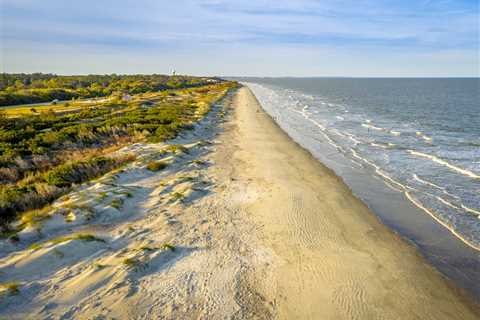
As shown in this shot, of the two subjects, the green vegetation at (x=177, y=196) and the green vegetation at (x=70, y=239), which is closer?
the green vegetation at (x=70, y=239)

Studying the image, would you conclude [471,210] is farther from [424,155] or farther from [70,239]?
[70,239]

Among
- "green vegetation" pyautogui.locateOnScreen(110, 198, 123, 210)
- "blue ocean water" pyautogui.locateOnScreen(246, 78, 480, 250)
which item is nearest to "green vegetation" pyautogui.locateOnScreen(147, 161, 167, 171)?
"green vegetation" pyautogui.locateOnScreen(110, 198, 123, 210)

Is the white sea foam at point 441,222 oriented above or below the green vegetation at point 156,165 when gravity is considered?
below

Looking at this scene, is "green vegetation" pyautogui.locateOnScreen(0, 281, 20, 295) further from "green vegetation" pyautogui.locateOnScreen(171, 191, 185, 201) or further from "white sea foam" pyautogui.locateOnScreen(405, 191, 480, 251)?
"white sea foam" pyautogui.locateOnScreen(405, 191, 480, 251)

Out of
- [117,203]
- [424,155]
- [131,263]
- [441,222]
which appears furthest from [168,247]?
[424,155]

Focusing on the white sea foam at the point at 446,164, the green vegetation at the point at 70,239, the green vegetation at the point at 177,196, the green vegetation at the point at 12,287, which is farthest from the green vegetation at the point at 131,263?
the white sea foam at the point at 446,164

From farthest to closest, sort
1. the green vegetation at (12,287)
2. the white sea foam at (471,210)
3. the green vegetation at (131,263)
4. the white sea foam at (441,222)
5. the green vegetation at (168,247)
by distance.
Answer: the white sea foam at (471,210)
the white sea foam at (441,222)
the green vegetation at (168,247)
the green vegetation at (131,263)
the green vegetation at (12,287)

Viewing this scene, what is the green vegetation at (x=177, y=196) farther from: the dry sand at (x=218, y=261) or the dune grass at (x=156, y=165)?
the dune grass at (x=156, y=165)
